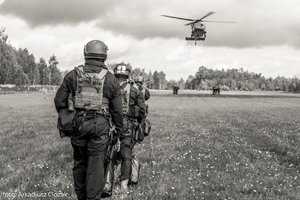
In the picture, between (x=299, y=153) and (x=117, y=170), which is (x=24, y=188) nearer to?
(x=117, y=170)

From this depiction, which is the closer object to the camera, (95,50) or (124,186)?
(95,50)

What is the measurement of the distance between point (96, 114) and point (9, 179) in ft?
12.4

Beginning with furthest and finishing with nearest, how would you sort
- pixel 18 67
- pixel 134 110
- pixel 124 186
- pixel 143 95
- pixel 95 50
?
pixel 18 67 < pixel 143 95 < pixel 134 110 < pixel 124 186 < pixel 95 50

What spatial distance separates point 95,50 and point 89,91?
0.74 metres

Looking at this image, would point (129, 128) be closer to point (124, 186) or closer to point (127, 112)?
point (127, 112)

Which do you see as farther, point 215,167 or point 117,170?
point 215,167

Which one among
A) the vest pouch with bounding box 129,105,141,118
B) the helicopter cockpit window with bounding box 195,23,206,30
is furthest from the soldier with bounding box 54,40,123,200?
the helicopter cockpit window with bounding box 195,23,206,30

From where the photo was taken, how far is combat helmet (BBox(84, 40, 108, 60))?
698cm

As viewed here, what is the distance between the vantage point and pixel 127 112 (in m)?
9.10

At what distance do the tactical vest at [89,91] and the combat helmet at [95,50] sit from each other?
36 cm

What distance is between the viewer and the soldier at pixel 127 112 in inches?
355

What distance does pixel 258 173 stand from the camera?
435 inches

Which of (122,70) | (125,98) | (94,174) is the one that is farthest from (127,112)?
(94,174)

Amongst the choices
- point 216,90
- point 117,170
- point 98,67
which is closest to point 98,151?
point 98,67
